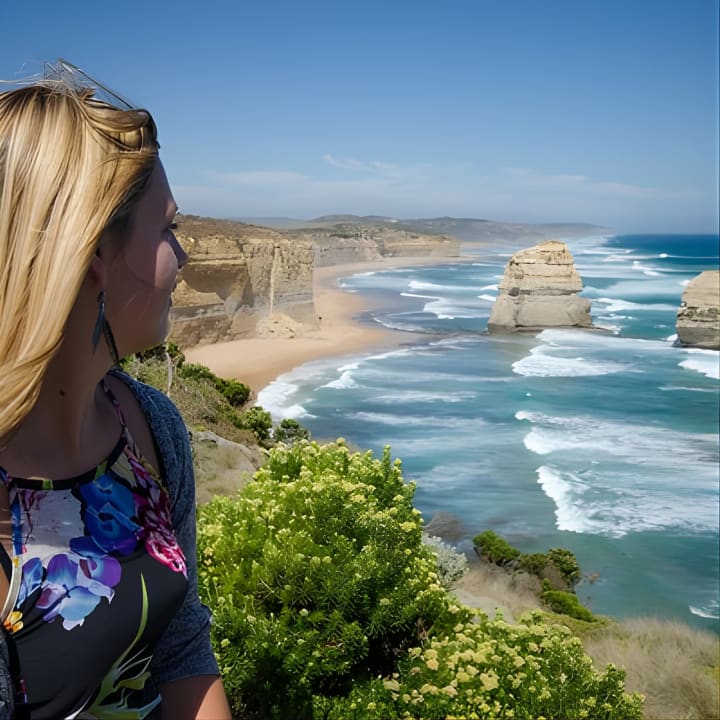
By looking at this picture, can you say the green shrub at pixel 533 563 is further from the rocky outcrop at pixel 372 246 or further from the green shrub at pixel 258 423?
the rocky outcrop at pixel 372 246

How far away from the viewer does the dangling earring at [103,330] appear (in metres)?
1.12

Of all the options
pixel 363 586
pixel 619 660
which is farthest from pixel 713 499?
pixel 363 586

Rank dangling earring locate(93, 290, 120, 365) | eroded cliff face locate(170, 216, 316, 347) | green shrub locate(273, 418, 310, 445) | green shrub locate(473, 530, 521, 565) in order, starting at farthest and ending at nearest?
eroded cliff face locate(170, 216, 316, 347), green shrub locate(273, 418, 310, 445), green shrub locate(473, 530, 521, 565), dangling earring locate(93, 290, 120, 365)

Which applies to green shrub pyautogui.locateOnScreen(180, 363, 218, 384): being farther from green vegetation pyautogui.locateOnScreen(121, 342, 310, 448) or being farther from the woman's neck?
the woman's neck

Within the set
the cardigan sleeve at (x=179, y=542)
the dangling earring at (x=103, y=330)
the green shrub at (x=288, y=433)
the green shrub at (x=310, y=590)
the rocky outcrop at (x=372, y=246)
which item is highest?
the rocky outcrop at (x=372, y=246)

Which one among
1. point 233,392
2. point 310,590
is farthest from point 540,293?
point 310,590

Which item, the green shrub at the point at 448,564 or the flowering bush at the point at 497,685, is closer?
the flowering bush at the point at 497,685

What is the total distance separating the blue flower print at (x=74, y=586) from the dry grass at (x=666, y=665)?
21.0ft

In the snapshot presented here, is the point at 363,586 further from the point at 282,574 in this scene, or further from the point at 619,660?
the point at 619,660

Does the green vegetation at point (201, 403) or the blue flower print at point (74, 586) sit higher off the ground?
the blue flower print at point (74, 586)

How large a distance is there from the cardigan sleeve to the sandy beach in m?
24.3

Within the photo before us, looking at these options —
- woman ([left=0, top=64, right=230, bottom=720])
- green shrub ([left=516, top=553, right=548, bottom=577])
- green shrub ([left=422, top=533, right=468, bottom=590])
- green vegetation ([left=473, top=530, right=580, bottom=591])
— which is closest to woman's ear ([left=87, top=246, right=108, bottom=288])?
woman ([left=0, top=64, right=230, bottom=720])

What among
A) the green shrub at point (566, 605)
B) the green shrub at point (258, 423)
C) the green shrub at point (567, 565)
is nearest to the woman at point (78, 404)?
the green shrub at point (566, 605)

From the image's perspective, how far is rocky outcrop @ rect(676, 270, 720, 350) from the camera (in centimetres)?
3529
